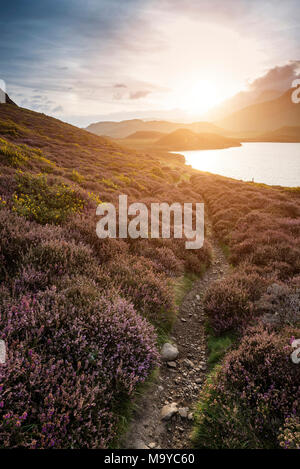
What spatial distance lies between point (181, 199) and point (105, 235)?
12.5 metres

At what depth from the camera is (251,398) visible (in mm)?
3807

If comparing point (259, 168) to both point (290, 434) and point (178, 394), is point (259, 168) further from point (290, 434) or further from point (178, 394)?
point (290, 434)

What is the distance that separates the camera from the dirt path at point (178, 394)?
3604 millimetres

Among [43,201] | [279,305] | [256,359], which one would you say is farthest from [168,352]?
[43,201]

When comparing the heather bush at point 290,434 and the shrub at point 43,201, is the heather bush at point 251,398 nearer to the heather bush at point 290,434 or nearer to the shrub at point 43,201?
the heather bush at point 290,434

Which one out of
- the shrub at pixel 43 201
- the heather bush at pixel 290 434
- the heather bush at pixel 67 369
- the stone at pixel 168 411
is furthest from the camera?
the shrub at pixel 43 201

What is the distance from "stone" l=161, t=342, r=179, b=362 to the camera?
521 cm

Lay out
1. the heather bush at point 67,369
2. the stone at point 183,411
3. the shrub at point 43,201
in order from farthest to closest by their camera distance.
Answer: the shrub at point 43,201, the stone at point 183,411, the heather bush at point 67,369

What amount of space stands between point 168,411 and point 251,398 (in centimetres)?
139

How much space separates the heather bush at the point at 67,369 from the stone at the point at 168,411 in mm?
652

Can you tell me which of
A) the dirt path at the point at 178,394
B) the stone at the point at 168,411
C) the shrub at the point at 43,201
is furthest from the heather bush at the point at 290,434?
the shrub at the point at 43,201

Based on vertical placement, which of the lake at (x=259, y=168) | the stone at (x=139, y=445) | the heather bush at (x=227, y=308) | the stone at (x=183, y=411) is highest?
the lake at (x=259, y=168)

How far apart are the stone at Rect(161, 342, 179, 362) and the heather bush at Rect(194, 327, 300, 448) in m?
1.00
